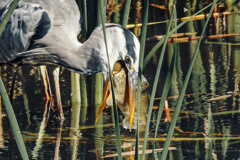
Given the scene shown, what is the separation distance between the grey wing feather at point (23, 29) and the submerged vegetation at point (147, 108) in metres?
0.37

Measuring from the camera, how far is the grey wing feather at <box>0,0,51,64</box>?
4.22m

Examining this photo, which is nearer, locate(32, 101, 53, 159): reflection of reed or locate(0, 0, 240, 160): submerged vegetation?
locate(0, 0, 240, 160): submerged vegetation

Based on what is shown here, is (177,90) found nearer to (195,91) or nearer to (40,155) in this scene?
(195,91)

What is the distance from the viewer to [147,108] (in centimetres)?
401

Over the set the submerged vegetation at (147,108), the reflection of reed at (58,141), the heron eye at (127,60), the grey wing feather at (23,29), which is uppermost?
the grey wing feather at (23,29)

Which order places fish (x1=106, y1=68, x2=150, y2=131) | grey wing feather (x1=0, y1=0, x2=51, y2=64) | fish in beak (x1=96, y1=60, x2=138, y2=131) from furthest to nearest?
grey wing feather (x1=0, y1=0, x2=51, y2=64), fish (x1=106, y1=68, x2=150, y2=131), fish in beak (x1=96, y1=60, x2=138, y2=131)

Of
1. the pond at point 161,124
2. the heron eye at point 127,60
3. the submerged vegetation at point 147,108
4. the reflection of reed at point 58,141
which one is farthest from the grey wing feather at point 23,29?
the heron eye at point 127,60

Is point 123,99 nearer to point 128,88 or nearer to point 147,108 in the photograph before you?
point 128,88

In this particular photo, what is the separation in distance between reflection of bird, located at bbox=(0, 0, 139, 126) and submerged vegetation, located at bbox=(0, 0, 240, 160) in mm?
182

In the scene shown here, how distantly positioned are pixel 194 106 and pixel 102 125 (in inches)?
31.6

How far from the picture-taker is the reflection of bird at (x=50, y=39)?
3799 millimetres

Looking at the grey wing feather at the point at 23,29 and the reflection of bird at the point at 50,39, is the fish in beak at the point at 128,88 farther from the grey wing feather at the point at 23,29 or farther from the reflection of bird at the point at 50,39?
the grey wing feather at the point at 23,29

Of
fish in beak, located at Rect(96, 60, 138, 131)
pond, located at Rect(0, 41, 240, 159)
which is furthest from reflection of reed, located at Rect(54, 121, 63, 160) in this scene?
fish in beak, located at Rect(96, 60, 138, 131)

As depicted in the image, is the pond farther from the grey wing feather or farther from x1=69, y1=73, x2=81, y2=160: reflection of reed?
the grey wing feather
